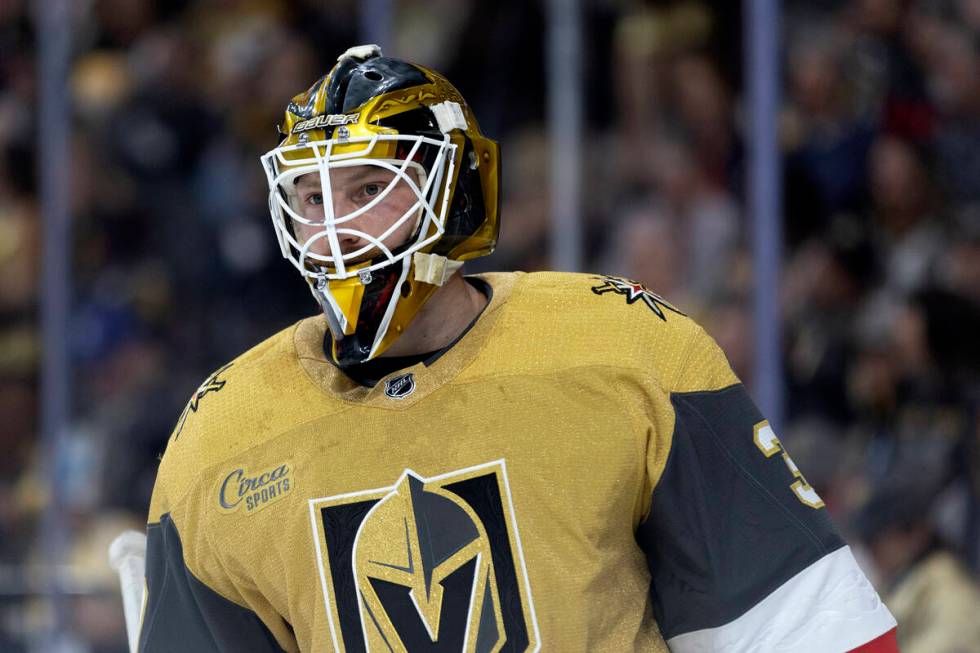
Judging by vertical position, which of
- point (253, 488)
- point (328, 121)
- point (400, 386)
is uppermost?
point (328, 121)

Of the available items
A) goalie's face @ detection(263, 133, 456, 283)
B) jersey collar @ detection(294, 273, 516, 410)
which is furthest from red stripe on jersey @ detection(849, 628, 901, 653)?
goalie's face @ detection(263, 133, 456, 283)

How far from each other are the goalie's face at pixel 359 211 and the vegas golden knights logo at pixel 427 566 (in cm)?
25

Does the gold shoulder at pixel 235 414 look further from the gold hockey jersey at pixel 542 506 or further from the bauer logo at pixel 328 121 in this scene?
the bauer logo at pixel 328 121

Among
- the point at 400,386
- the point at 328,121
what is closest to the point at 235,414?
the point at 400,386

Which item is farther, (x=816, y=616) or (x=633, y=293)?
(x=633, y=293)

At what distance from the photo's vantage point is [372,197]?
1.64 meters

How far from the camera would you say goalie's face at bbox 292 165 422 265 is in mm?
1615

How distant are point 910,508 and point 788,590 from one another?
54.7 inches

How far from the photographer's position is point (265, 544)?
1.65 meters

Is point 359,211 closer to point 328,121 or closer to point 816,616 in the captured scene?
point 328,121

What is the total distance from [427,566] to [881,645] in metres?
0.48

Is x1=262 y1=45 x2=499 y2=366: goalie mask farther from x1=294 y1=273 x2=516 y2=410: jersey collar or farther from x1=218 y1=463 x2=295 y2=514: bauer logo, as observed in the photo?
x1=218 y1=463 x2=295 y2=514: bauer logo

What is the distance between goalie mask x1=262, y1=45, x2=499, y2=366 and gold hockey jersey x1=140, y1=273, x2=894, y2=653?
0.28 feet

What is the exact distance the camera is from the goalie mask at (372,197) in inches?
63.7
